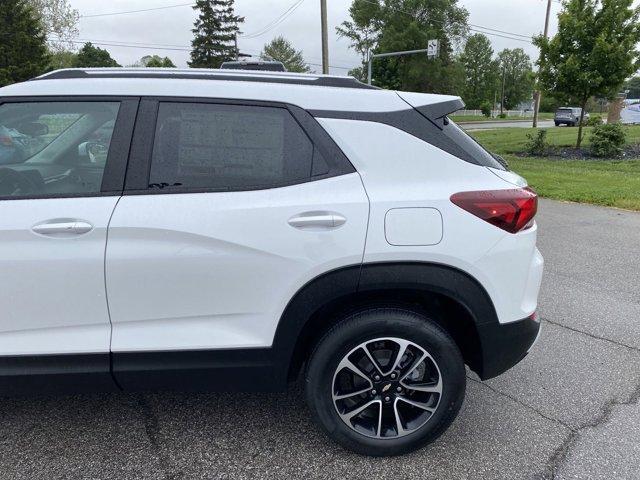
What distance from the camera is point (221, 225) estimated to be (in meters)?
2.15

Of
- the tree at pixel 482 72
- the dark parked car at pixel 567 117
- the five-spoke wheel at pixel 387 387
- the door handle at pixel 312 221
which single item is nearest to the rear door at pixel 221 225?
the door handle at pixel 312 221

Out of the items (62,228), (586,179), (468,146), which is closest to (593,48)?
(586,179)

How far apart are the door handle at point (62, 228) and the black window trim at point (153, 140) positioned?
0.23 metres

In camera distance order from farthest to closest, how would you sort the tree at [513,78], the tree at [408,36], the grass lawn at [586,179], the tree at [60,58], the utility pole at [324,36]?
the tree at [513,78] < the tree at [408,36] < the tree at [60,58] < the utility pole at [324,36] < the grass lawn at [586,179]

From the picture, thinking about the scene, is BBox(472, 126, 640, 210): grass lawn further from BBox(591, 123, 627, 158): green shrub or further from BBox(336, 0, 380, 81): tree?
BBox(336, 0, 380, 81): tree

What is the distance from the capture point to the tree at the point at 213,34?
5909cm

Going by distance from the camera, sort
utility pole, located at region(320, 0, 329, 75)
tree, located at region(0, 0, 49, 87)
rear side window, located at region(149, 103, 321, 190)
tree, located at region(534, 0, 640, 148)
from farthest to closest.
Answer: tree, located at region(0, 0, 49, 87) < utility pole, located at region(320, 0, 329, 75) < tree, located at region(534, 0, 640, 148) < rear side window, located at region(149, 103, 321, 190)

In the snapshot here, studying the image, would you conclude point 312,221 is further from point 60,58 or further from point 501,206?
point 60,58

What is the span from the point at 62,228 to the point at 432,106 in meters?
1.75

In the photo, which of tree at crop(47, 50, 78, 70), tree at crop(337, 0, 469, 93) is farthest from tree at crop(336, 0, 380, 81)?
tree at crop(47, 50, 78, 70)

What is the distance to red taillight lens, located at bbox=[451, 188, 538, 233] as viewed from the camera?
2.25 metres

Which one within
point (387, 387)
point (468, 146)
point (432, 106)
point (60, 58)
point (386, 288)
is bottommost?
point (387, 387)

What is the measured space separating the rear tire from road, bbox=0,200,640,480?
0.13 meters

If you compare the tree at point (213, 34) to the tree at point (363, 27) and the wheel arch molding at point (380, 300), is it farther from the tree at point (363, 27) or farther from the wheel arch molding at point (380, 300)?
the wheel arch molding at point (380, 300)
